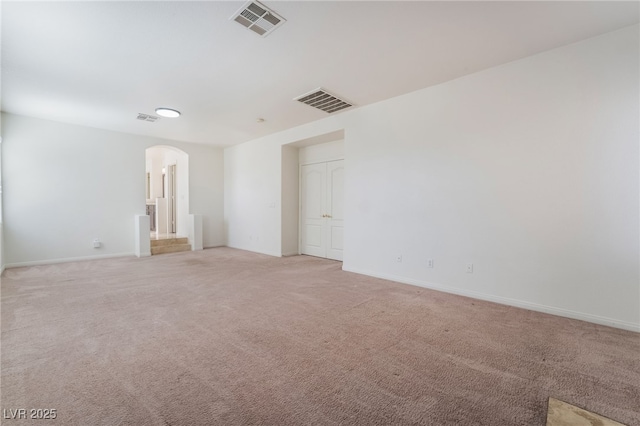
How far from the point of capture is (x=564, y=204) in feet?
9.30

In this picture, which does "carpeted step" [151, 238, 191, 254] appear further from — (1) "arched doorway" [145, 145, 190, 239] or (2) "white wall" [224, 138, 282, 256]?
(2) "white wall" [224, 138, 282, 256]

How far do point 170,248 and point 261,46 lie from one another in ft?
18.7

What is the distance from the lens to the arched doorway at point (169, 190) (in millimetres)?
7590

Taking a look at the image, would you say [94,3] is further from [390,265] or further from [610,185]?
[610,185]

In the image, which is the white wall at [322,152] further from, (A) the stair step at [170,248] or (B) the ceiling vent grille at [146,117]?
(A) the stair step at [170,248]

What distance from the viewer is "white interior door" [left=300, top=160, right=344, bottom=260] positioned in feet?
18.9

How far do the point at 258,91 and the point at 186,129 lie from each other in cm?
281

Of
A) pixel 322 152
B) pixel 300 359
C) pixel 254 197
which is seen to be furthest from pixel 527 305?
pixel 254 197

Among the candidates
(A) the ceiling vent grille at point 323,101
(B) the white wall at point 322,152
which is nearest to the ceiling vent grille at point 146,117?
(A) the ceiling vent grille at point 323,101

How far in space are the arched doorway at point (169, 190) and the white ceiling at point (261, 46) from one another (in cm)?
346

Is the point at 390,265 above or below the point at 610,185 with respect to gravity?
below

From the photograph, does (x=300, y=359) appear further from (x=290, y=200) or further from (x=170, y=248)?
→ (x=170, y=248)

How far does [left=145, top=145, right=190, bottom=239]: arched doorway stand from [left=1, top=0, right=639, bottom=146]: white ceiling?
3.46m

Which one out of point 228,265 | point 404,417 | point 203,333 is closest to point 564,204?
point 404,417
